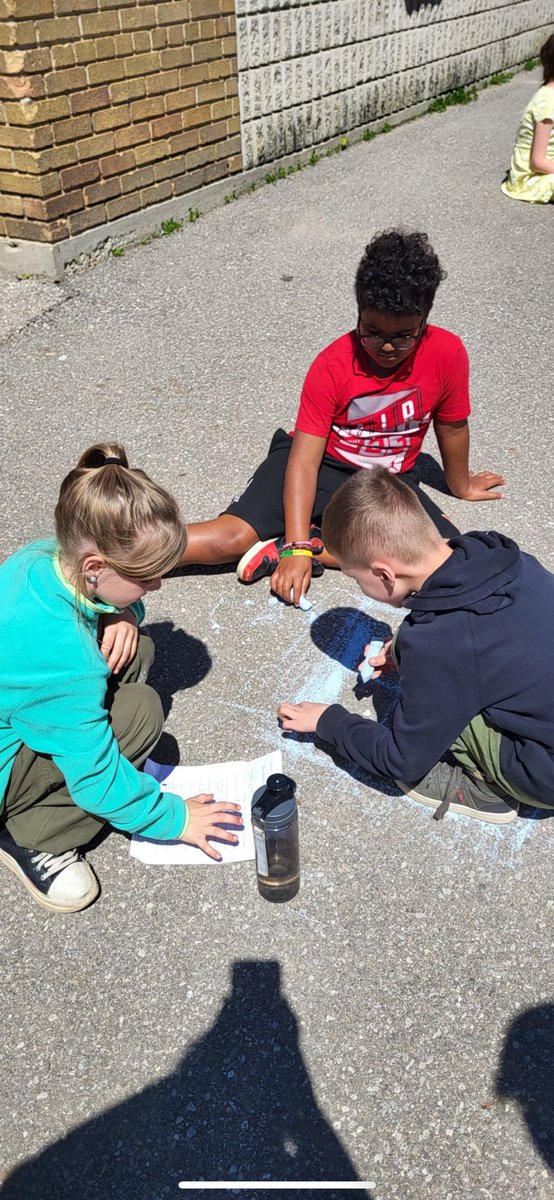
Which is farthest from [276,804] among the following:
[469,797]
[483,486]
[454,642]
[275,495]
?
[483,486]

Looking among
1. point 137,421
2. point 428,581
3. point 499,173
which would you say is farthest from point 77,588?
point 499,173

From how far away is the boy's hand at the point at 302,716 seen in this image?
2.57 metres

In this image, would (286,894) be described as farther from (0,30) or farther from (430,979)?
(0,30)

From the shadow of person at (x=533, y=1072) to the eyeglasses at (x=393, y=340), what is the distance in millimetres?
2083

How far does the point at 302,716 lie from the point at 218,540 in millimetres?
1041

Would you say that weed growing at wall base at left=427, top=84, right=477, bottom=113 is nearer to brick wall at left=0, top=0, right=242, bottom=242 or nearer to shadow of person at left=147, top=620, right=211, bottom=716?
brick wall at left=0, top=0, right=242, bottom=242

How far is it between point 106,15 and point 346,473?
3.80 meters

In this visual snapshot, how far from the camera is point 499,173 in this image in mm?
7777

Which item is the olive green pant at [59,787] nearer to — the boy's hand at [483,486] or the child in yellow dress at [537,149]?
the boy's hand at [483,486]

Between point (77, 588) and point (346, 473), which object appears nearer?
point (77, 588)

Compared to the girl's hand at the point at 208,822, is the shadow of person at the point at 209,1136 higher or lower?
lower

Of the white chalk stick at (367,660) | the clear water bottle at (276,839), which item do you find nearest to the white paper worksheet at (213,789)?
the clear water bottle at (276,839)

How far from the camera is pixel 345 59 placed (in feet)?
25.6

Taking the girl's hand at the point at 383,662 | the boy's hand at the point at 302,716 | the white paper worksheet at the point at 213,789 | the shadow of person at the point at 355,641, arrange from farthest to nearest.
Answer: the shadow of person at the point at 355,641
the girl's hand at the point at 383,662
the boy's hand at the point at 302,716
the white paper worksheet at the point at 213,789
